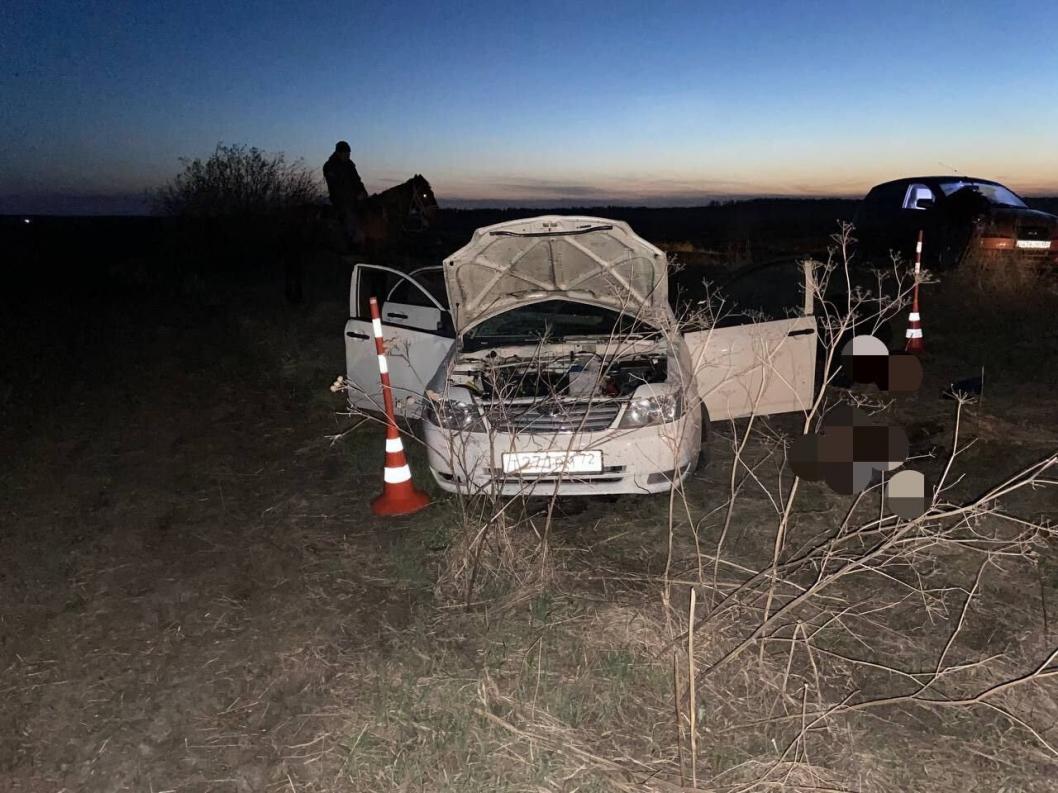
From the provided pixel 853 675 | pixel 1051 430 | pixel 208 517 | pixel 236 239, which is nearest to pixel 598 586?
pixel 853 675

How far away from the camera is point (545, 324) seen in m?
5.10

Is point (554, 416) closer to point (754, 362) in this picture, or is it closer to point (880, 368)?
point (754, 362)

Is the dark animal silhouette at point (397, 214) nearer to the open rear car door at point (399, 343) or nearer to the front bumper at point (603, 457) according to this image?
the open rear car door at point (399, 343)

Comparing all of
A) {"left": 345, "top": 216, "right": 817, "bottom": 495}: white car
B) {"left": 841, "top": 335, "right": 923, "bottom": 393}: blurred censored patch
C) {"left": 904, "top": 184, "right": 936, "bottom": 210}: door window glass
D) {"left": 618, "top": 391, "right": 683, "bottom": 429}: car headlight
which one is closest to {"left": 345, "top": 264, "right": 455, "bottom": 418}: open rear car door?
{"left": 345, "top": 216, "right": 817, "bottom": 495}: white car

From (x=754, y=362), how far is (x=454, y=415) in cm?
224

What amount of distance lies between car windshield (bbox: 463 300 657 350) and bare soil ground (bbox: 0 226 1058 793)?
3.54 ft

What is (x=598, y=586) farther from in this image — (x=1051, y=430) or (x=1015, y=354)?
(x=1015, y=354)

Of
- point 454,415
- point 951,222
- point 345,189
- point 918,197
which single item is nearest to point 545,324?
point 454,415

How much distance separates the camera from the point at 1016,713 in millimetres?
2752

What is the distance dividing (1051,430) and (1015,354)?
2.56 m

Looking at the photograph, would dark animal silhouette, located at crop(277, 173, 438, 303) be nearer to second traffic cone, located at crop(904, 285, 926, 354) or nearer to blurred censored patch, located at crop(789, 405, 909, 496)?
second traffic cone, located at crop(904, 285, 926, 354)

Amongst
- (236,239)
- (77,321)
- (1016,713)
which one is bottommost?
(1016,713)

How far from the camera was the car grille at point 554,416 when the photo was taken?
4031 millimetres

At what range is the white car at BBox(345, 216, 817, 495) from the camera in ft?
13.5
